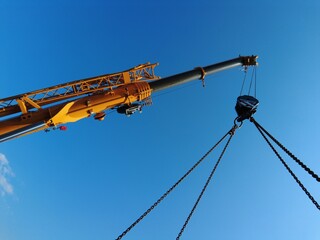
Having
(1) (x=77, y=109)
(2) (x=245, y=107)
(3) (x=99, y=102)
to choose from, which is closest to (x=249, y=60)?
(2) (x=245, y=107)

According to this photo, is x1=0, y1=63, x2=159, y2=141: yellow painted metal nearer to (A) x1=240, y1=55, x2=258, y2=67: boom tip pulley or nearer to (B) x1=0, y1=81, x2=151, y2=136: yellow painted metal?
(B) x1=0, y1=81, x2=151, y2=136: yellow painted metal

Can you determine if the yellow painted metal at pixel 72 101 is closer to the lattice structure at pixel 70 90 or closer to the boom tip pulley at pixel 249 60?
the lattice structure at pixel 70 90

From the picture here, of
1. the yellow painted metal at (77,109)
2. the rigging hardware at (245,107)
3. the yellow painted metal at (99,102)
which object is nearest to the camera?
the yellow painted metal at (77,109)

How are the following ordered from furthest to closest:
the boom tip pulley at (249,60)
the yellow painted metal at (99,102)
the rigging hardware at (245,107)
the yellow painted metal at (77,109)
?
the boom tip pulley at (249,60) < the yellow painted metal at (99,102) < the rigging hardware at (245,107) < the yellow painted metal at (77,109)

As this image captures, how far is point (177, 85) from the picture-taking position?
11938 mm

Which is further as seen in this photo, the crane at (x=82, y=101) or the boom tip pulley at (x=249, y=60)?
the boom tip pulley at (x=249, y=60)

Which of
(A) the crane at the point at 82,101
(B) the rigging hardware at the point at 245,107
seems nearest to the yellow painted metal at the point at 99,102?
(A) the crane at the point at 82,101

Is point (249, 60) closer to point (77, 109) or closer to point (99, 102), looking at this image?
point (99, 102)

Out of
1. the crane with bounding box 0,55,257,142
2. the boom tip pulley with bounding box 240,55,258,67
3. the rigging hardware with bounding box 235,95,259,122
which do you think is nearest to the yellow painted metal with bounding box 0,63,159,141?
the crane with bounding box 0,55,257,142

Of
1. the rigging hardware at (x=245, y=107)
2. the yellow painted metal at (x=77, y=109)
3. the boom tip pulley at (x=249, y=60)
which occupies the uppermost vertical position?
the boom tip pulley at (x=249, y=60)

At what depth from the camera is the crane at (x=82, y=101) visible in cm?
866

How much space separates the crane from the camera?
28.4 ft

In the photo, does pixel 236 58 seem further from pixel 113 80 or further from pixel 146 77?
pixel 113 80

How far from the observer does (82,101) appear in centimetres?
939
